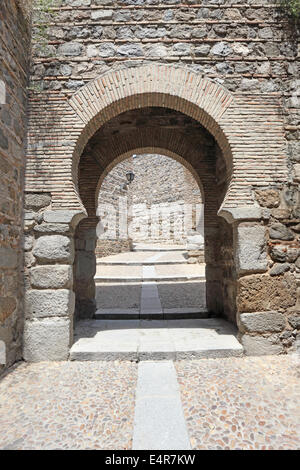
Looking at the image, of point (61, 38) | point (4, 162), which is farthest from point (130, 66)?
point (4, 162)

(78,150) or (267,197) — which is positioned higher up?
(78,150)

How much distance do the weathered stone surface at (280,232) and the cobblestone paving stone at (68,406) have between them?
232 centimetres

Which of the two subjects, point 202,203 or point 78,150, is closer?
point 78,150

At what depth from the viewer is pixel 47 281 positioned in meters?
3.24

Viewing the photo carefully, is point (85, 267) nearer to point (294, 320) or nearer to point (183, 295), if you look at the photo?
point (183, 295)

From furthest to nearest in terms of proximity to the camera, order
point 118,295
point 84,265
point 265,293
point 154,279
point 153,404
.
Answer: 1. point 154,279
2. point 118,295
3. point 84,265
4. point 265,293
5. point 153,404

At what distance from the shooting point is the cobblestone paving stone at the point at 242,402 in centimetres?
192

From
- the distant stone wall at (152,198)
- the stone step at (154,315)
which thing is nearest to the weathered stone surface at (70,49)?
the stone step at (154,315)

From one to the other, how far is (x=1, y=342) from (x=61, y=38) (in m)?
3.77

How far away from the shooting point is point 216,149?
4.96 metres

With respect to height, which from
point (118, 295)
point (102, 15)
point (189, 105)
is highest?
point (102, 15)

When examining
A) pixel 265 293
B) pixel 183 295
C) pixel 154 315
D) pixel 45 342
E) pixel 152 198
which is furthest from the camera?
pixel 152 198

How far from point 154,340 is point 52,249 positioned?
178 cm

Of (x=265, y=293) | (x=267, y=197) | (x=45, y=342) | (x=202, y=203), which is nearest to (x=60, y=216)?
(x=45, y=342)
